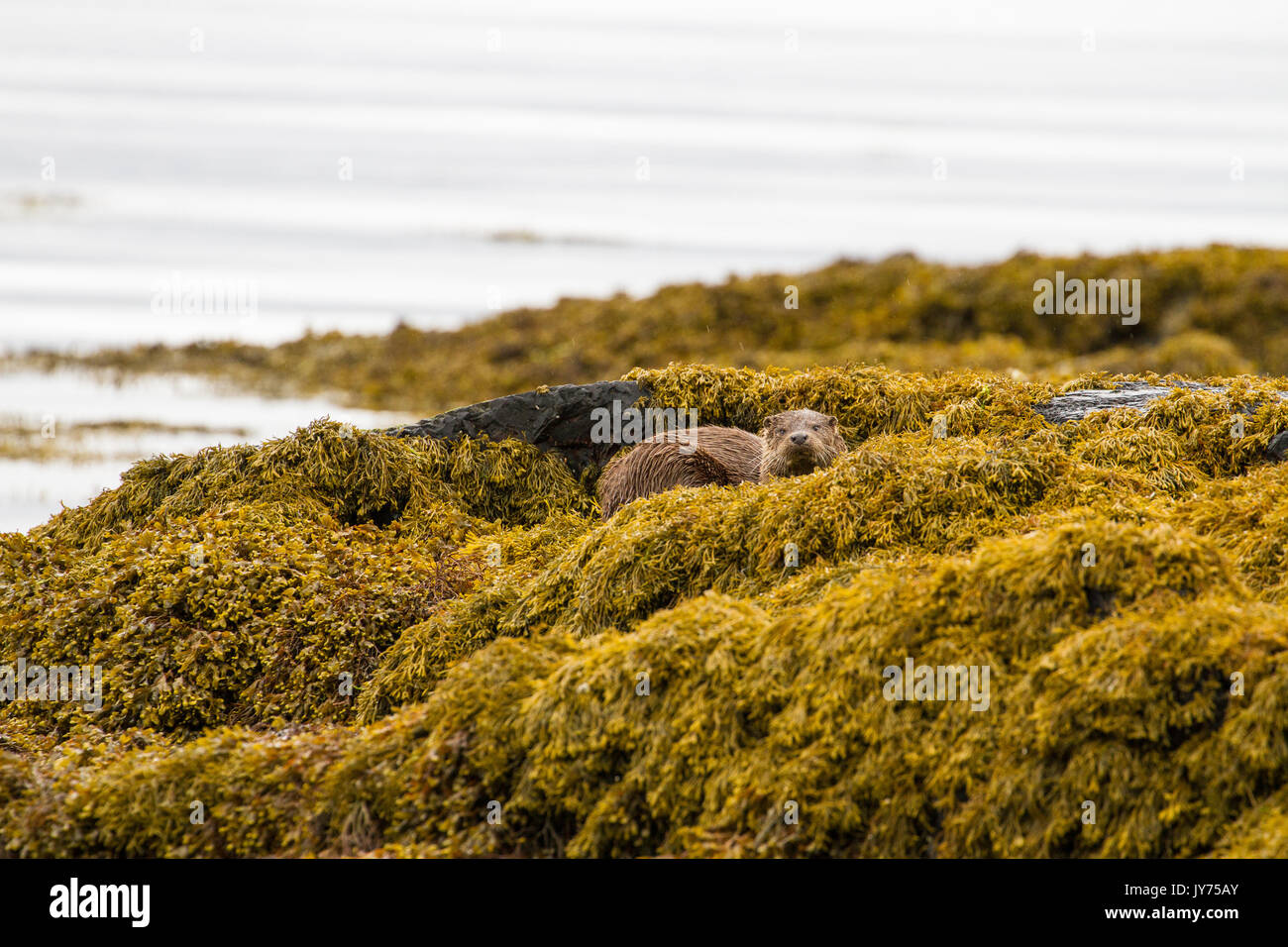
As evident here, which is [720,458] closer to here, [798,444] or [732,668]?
[798,444]

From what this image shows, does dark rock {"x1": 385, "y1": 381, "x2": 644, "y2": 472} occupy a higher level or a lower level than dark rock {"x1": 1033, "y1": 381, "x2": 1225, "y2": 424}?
lower

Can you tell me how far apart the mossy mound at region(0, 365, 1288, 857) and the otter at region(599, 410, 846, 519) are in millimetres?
574

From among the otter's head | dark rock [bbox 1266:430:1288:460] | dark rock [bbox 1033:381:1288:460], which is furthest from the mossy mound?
the otter's head

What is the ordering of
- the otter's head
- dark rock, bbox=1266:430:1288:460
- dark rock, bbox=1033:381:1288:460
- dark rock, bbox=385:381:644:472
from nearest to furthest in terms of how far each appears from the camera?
dark rock, bbox=1266:430:1288:460 → the otter's head → dark rock, bbox=1033:381:1288:460 → dark rock, bbox=385:381:644:472

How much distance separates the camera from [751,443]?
9875 millimetres

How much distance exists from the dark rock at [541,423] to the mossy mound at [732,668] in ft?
6.09

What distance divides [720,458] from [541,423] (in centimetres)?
198

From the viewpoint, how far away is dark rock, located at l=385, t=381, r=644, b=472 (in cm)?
1059

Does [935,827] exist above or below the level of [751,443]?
below

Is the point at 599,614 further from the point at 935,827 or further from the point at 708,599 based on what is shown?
the point at 935,827

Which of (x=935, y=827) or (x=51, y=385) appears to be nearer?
(x=935, y=827)

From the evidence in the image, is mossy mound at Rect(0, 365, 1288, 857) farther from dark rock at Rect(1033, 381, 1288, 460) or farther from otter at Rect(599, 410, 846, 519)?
otter at Rect(599, 410, 846, 519)
